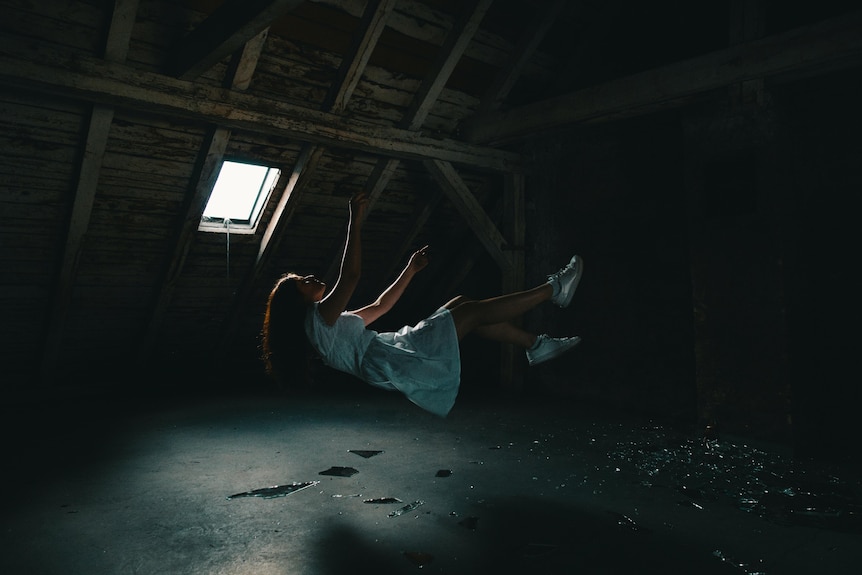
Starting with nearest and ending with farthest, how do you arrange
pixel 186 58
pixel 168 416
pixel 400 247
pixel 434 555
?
pixel 434 555 → pixel 186 58 → pixel 168 416 → pixel 400 247

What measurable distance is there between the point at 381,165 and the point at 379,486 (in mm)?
3165

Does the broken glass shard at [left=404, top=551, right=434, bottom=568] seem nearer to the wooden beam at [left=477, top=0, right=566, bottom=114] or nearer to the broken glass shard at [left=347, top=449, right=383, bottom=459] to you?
the broken glass shard at [left=347, top=449, right=383, bottom=459]

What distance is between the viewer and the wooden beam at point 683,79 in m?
3.44

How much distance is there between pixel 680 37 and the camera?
4785mm

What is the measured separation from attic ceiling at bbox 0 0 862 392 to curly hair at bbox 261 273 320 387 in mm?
1387

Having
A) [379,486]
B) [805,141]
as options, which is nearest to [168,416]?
[379,486]

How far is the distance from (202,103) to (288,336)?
194 cm

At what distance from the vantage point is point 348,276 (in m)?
2.79

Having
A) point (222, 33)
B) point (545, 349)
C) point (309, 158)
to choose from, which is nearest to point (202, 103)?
point (222, 33)

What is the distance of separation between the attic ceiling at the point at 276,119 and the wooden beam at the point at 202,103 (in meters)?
0.01

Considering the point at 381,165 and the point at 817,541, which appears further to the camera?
the point at 381,165

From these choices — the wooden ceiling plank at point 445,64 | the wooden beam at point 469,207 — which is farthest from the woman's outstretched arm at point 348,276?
the wooden beam at point 469,207

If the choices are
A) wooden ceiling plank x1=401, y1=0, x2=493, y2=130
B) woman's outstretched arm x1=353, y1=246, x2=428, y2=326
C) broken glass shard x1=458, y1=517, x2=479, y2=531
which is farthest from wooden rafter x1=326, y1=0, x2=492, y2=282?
broken glass shard x1=458, y1=517, x2=479, y2=531

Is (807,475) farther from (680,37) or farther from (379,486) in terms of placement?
(680,37)
